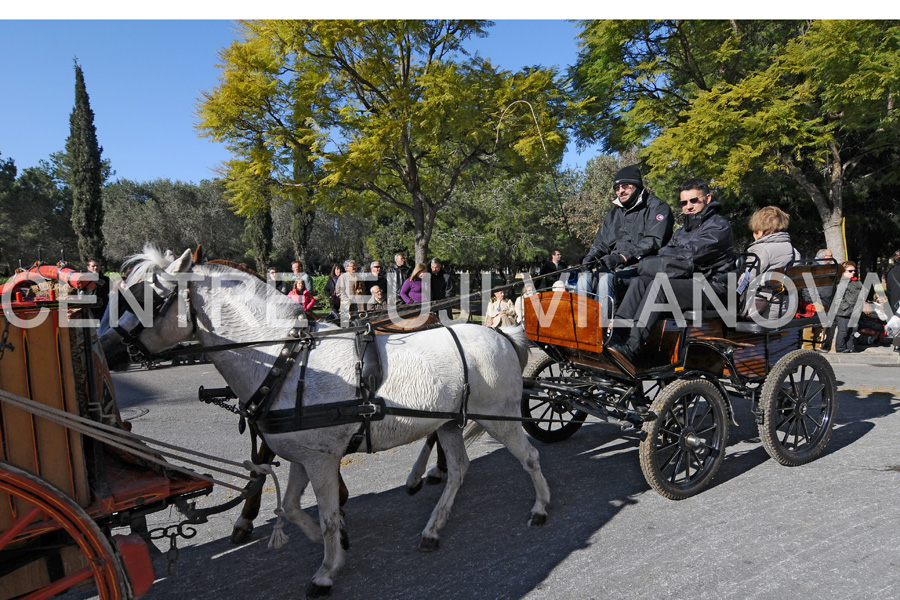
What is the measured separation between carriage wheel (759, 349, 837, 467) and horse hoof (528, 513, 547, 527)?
1962 millimetres

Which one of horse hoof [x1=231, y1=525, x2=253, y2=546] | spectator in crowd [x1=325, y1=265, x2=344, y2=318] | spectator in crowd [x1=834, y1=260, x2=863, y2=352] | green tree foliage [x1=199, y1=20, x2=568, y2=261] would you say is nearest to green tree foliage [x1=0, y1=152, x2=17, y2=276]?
green tree foliage [x1=199, y1=20, x2=568, y2=261]

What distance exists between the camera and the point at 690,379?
3980mm

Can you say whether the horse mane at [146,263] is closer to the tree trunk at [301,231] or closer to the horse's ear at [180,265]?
the horse's ear at [180,265]

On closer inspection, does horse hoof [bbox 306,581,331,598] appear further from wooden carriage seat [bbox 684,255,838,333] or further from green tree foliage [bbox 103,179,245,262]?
green tree foliage [bbox 103,179,245,262]

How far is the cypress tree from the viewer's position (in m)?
24.5

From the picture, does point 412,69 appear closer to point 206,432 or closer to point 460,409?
point 206,432

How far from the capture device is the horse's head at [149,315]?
272cm

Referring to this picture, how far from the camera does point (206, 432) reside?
5766mm

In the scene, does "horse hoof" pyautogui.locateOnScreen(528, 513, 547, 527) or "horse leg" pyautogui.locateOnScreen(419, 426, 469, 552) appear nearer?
"horse leg" pyautogui.locateOnScreen(419, 426, 469, 552)

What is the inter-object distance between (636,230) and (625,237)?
0.10 meters

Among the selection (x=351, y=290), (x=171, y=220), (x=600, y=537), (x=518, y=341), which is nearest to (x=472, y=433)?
(x=518, y=341)

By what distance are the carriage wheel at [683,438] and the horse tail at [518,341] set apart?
3.14ft

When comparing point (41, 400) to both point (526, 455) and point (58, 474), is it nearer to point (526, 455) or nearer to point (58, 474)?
point (58, 474)

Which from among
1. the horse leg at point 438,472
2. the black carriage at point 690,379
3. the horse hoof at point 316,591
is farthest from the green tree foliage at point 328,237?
the horse hoof at point 316,591
